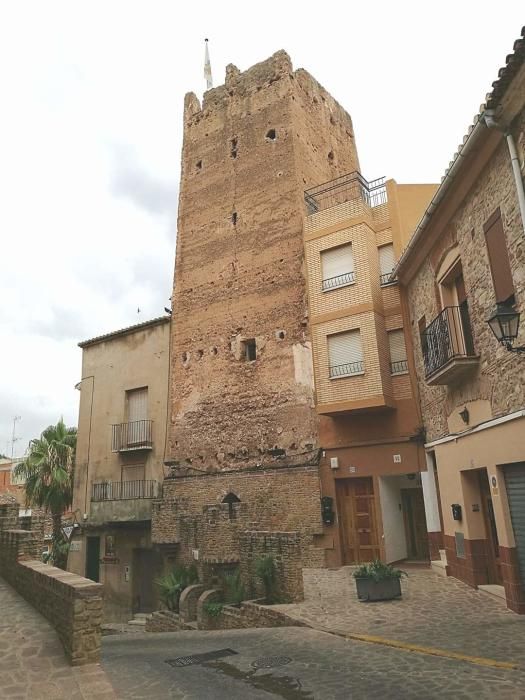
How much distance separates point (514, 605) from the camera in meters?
8.53

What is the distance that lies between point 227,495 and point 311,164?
40.1ft

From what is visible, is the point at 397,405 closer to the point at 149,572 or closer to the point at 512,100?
the point at 512,100

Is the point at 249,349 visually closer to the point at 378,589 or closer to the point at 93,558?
the point at 93,558

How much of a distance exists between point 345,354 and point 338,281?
2275mm

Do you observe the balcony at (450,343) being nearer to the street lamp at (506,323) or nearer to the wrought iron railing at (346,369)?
the street lamp at (506,323)

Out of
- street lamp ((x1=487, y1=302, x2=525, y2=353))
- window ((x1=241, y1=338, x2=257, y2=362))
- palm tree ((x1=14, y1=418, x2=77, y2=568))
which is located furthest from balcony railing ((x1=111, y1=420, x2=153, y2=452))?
street lamp ((x1=487, y1=302, x2=525, y2=353))

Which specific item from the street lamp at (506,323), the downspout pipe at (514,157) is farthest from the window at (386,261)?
the street lamp at (506,323)

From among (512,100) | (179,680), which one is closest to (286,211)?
(512,100)

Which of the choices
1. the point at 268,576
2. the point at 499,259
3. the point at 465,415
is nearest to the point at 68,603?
the point at 268,576

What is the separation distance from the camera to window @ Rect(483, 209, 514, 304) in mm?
8695

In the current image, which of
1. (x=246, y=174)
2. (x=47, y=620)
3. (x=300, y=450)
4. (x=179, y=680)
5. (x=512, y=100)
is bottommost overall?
(x=179, y=680)

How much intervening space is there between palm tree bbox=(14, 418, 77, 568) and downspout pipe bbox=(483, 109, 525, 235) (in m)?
20.8

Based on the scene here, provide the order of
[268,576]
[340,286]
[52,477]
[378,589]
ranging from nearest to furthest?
[378,589] < [268,576] < [340,286] < [52,477]

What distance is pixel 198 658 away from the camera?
8.07 meters
